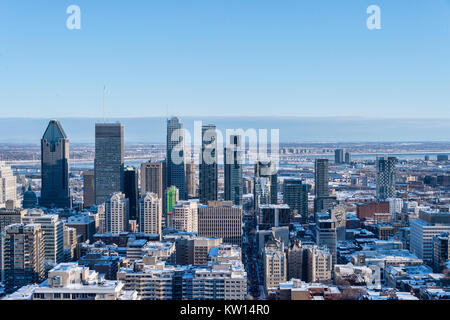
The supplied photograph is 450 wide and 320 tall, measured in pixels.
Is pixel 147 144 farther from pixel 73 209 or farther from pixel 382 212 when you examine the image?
pixel 382 212

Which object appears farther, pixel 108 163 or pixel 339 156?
pixel 108 163

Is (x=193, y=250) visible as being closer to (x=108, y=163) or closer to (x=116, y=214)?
(x=116, y=214)

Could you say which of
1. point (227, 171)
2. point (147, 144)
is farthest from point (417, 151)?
point (147, 144)

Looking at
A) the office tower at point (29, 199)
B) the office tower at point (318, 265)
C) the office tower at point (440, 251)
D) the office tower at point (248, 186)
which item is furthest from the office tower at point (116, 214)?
the office tower at point (440, 251)

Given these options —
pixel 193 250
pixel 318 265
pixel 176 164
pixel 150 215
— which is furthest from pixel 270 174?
pixel 318 265

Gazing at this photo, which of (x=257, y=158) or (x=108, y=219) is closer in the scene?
(x=257, y=158)
